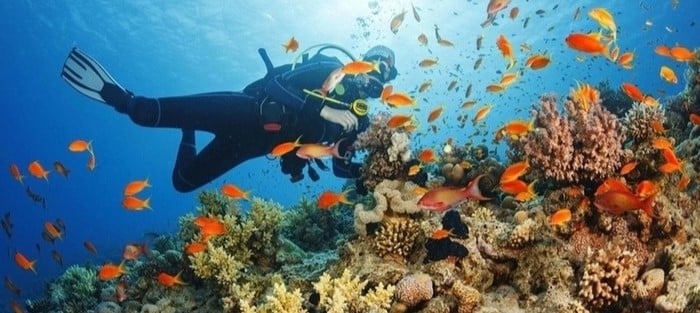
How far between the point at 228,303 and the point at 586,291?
143 inches

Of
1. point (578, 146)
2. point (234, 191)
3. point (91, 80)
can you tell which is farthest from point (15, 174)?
point (578, 146)

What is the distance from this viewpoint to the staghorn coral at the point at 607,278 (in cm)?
388

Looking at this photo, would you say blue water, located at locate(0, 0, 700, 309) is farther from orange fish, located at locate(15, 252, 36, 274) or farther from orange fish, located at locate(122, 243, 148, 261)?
orange fish, located at locate(15, 252, 36, 274)

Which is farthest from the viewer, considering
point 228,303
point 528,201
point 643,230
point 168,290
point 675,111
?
point 675,111

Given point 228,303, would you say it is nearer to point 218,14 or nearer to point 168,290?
point 168,290

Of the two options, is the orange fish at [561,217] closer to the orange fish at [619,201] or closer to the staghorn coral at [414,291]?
the orange fish at [619,201]

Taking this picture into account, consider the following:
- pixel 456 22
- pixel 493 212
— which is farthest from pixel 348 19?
pixel 493 212

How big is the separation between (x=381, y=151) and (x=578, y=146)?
2414mm

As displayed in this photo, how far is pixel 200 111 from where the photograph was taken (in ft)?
29.3

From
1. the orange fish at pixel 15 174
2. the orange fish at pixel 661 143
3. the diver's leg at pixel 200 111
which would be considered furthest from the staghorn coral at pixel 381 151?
the orange fish at pixel 15 174

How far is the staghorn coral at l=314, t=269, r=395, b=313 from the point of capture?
4057 mm

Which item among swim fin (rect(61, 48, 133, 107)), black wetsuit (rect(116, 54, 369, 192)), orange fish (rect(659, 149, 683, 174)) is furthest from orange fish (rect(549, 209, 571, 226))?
swim fin (rect(61, 48, 133, 107))

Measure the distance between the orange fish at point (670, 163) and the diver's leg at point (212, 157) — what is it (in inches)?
255

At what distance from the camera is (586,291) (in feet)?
12.7
